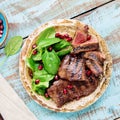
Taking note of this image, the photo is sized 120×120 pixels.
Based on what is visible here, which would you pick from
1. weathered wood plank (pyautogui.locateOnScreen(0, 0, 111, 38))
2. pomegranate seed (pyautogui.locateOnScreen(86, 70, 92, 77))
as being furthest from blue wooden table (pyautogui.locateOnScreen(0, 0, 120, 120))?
pomegranate seed (pyautogui.locateOnScreen(86, 70, 92, 77))

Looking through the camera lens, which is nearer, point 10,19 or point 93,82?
point 93,82

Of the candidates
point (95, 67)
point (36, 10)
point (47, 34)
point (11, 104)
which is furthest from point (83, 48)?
point (11, 104)

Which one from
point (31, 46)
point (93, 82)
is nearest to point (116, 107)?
point (93, 82)

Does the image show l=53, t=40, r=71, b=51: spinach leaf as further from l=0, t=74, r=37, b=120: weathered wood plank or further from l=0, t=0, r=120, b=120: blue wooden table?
l=0, t=74, r=37, b=120: weathered wood plank

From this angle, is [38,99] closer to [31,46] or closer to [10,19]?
[31,46]

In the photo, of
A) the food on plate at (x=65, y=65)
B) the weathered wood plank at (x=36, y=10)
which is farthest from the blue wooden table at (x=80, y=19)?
the food on plate at (x=65, y=65)

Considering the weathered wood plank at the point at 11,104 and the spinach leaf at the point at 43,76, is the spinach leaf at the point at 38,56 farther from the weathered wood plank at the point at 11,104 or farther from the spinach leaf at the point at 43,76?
the weathered wood plank at the point at 11,104

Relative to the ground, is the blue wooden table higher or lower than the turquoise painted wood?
lower
